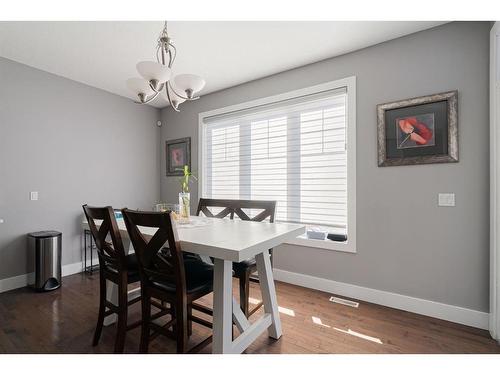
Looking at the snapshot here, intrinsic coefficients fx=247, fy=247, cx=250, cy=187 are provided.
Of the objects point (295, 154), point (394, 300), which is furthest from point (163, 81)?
point (394, 300)

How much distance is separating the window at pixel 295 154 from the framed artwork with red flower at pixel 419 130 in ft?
0.99

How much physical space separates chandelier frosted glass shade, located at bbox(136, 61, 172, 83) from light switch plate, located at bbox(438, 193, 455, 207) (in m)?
2.38

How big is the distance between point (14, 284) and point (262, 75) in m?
3.76

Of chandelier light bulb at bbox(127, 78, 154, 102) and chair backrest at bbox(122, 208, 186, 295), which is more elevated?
chandelier light bulb at bbox(127, 78, 154, 102)

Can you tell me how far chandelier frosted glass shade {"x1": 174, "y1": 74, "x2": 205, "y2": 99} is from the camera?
1.78m

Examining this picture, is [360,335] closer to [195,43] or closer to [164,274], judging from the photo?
[164,274]

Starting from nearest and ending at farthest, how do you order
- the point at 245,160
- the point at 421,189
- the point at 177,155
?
the point at 421,189 → the point at 245,160 → the point at 177,155

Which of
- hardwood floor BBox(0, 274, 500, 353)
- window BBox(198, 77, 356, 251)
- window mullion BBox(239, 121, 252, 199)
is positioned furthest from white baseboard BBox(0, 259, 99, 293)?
window mullion BBox(239, 121, 252, 199)

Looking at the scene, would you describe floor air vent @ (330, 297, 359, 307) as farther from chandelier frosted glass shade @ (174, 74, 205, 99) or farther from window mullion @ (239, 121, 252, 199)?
chandelier frosted glass shade @ (174, 74, 205, 99)

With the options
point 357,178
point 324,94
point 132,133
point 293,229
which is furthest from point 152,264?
point 132,133

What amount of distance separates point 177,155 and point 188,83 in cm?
240

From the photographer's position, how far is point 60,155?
3.13 metres
